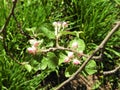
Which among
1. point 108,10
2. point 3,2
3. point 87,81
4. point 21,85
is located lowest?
point 87,81

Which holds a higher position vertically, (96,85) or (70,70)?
(70,70)

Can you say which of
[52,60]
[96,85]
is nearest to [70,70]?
[52,60]

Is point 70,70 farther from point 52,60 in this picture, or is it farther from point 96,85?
point 96,85

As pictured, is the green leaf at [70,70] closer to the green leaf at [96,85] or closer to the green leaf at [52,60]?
the green leaf at [52,60]

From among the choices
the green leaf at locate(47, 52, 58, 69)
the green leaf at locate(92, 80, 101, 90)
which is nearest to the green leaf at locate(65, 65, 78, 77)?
the green leaf at locate(47, 52, 58, 69)

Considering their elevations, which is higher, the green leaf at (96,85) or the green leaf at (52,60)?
the green leaf at (52,60)

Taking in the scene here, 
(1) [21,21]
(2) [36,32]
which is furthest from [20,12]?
(2) [36,32]

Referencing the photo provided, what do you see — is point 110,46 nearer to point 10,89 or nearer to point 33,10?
point 33,10

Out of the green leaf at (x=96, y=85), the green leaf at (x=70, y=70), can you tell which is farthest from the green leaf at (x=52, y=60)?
the green leaf at (x=96, y=85)

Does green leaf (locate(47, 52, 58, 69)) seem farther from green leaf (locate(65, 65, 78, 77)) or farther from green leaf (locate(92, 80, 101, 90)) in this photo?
green leaf (locate(92, 80, 101, 90))

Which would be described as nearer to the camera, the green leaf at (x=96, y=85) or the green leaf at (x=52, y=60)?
the green leaf at (x=52, y=60)

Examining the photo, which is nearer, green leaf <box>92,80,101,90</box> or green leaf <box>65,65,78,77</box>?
green leaf <box>65,65,78,77</box>
